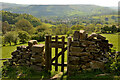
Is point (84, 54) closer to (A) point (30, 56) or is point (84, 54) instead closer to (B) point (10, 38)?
(A) point (30, 56)

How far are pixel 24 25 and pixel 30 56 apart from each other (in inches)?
1538

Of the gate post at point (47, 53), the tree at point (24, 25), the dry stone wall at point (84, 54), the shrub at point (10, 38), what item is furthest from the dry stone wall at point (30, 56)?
the tree at point (24, 25)

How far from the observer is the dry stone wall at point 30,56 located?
356 inches

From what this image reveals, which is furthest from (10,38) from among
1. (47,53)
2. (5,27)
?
(47,53)

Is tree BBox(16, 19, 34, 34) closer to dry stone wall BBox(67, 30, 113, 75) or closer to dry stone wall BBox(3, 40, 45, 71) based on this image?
dry stone wall BBox(3, 40, 45, 71)

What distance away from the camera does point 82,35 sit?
8.16 m

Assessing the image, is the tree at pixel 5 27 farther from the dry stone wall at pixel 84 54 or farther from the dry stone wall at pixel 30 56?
the dry stone wall at pixel 84 54

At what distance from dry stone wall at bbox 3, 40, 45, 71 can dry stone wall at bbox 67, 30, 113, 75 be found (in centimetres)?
219


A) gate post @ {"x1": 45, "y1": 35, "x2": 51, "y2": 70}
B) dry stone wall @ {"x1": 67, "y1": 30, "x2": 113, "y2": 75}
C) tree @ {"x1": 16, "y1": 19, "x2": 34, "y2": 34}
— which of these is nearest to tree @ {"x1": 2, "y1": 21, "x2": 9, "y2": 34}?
tree @ {"x1": 16, "y1": 19, "x2": 34, "y2": 34}

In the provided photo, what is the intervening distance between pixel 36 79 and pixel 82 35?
4.10m

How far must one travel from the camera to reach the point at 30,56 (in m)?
10.3

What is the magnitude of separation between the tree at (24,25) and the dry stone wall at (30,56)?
122 ft

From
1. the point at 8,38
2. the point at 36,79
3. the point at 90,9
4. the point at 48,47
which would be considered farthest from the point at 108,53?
the point at 90,9

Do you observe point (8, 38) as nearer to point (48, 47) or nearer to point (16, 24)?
point (16, 24)
